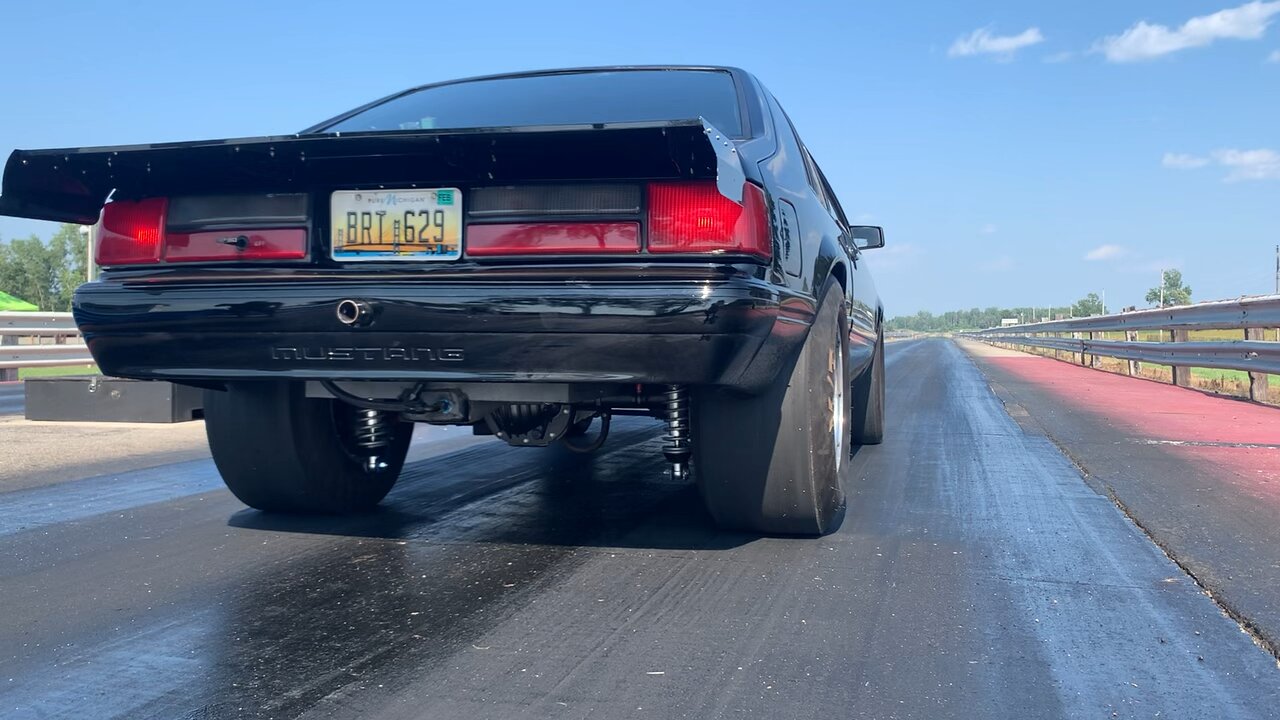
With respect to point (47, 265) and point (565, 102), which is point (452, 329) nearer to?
point (565, 102)

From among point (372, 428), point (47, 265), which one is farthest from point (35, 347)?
point (47, 265)

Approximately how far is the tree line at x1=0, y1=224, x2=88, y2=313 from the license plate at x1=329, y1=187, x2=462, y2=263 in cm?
8264

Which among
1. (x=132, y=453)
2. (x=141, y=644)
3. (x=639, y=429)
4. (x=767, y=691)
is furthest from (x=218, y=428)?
(x=639, y=429)

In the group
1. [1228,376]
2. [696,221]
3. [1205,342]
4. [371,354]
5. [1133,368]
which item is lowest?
[1228,376]

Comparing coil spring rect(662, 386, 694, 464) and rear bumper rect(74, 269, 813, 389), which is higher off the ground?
rear bumper rect(74, 269, 813, 389)

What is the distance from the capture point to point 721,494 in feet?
10.8

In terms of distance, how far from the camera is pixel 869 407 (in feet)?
20.0

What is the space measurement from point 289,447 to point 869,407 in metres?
3.70

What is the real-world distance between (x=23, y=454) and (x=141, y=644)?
14.0ft

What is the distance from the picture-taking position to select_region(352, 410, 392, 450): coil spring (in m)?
3.65

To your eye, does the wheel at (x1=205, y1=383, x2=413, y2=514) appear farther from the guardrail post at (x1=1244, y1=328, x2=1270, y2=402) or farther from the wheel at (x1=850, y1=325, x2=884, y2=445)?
the guardrail post at (x1=1244, y1=328, x2=1270, y2=402)

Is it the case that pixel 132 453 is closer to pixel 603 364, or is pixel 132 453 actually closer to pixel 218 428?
pixel 218 428

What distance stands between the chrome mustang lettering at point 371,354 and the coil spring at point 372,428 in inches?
31.1

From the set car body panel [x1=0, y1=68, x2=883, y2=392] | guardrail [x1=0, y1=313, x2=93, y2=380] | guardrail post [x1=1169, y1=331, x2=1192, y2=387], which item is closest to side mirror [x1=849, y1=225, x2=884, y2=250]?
car body panel [x1=0, y1=68, x2=883, y2=392]
